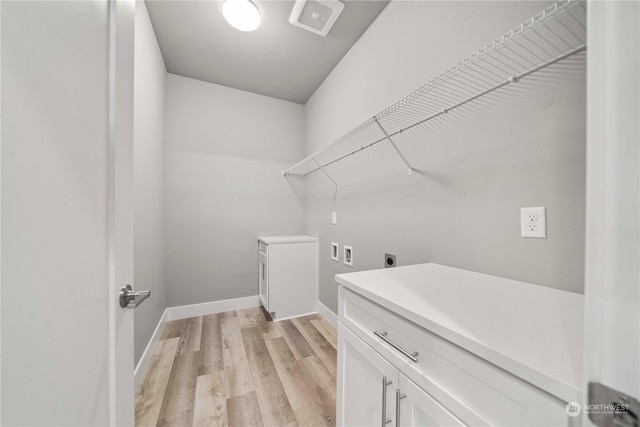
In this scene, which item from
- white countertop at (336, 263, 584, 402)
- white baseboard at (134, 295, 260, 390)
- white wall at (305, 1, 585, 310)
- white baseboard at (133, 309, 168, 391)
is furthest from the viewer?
white baseboard at (134, 295, 260, 390)

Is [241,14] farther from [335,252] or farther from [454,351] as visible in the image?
[454,351]

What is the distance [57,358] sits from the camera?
39 centimetres

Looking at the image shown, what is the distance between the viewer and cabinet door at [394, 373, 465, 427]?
1.76 ft

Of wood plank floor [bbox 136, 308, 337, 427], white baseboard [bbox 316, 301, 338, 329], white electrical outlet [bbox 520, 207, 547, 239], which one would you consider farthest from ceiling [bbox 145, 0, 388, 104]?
wood plank floor [bbox 136, 308, 337, 427]

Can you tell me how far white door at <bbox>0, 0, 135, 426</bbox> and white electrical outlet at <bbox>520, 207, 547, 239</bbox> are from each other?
1.31 meters

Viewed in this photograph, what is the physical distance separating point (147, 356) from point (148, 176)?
1.29 meters

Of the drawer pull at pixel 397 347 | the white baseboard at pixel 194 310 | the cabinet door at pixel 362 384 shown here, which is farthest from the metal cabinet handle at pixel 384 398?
the white baseboard at pixel 194 310

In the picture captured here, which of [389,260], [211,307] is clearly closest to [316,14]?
[389,260]

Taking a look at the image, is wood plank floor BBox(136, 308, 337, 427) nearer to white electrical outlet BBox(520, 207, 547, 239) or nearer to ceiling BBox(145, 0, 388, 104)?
white electrical outlet BBox(520, 207, 547, 239)

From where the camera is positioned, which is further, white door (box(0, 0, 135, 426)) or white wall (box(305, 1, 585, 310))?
white wall (box(305, 1, 585, 310))

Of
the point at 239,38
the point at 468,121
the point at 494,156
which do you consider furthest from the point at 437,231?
the point at 239,38

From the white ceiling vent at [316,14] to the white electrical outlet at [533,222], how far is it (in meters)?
1.69

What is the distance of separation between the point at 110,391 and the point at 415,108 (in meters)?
1.60

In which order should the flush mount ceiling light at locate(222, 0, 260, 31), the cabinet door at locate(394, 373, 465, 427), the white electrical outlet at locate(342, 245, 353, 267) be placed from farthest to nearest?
1. the white electrical outlet at locate(342, 245, 353, 267)
2. the flush mount ceiling light at locate(222, 0, 260, 31)
3. the cabinet door at locate(394, 373, 465, 427)
